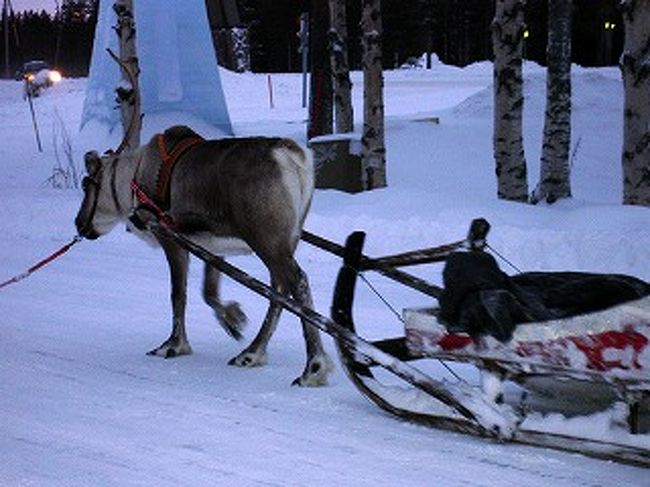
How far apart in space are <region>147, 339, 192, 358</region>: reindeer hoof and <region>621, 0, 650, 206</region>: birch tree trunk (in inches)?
215

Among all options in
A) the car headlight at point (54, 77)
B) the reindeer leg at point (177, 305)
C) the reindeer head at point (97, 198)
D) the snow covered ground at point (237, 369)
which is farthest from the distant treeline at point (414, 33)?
the reindeer leg at point (177, 305)

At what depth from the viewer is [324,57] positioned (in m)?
19.0

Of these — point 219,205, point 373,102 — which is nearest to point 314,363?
point 219,205

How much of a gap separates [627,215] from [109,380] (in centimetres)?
599

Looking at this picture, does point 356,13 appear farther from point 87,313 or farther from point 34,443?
point 34,443

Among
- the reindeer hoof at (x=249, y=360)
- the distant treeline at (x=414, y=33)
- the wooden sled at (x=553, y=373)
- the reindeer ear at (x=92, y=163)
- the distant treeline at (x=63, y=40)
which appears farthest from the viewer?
the distant treeline at (x=63, y=40)

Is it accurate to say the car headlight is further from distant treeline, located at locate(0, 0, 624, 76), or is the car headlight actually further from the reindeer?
Answer: the reindeer

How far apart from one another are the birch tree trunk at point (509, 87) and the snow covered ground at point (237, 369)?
92 cm

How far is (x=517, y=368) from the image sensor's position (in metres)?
4.62

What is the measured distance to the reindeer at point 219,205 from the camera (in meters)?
6.34

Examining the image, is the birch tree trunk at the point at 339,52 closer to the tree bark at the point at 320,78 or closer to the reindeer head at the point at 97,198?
the tree bark at the point at 320,78

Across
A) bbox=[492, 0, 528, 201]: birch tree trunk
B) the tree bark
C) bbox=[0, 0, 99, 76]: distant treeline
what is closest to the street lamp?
the tree bark

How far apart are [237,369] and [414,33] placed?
52956 millimetres

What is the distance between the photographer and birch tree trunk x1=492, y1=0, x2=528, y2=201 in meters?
12.7
